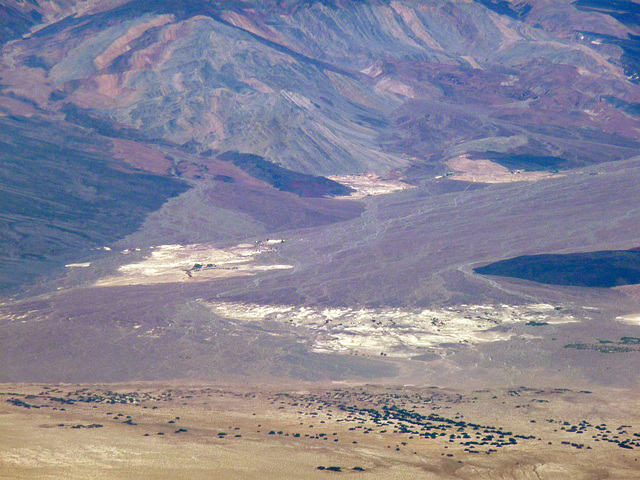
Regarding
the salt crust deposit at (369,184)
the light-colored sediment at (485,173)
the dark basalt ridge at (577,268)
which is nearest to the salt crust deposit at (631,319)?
the dark basalt ridge at (577,268)

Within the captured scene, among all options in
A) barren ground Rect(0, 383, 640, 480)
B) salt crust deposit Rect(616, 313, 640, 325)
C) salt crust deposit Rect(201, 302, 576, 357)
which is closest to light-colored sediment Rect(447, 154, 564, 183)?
salt crust deposit Rect(201, 302, 576, 357)

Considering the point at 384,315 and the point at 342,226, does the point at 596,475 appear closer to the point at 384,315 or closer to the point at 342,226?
the point at 384,315

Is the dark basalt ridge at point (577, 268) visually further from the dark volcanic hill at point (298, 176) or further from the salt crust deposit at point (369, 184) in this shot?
the salt crust deposit at point (369, 184)

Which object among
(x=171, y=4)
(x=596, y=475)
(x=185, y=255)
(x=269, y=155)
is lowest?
(x=596, y=475)

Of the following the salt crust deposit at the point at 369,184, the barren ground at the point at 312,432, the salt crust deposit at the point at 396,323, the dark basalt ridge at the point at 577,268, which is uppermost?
the salt crust deposit at the point at 369,184

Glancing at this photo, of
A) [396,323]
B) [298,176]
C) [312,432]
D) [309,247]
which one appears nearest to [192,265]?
[309,247]

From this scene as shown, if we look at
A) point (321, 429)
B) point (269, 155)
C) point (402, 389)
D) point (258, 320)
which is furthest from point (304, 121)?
point (321, 429)
